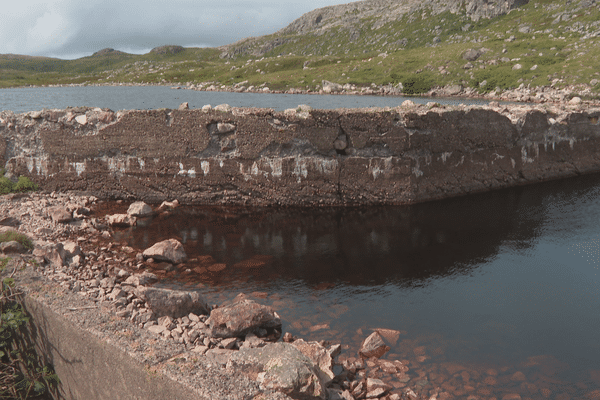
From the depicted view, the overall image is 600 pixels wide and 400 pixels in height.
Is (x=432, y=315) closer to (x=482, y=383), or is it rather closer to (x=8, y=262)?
(x=482, y=383)

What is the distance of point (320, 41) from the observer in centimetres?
9856

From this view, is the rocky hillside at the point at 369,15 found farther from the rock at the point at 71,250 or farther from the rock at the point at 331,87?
the rock at the point at 71,250

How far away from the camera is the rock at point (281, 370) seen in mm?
4426

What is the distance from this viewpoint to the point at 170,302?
275 inches

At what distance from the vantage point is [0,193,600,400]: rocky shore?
4.43 meters

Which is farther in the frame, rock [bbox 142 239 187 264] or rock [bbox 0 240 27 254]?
rock [bbox 142 239 187 264]

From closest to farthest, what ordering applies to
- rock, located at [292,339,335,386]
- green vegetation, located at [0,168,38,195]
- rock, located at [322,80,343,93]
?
1. rock, located at [292,339,335,386]
2. green vegetation, located at [0,168,38,195]
3. rock, located at [322,80,343,93]

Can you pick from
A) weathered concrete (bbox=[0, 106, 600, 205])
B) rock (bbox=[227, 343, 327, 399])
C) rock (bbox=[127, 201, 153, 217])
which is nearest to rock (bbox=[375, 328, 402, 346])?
rock (bbox=[227, 343, 327, 399])

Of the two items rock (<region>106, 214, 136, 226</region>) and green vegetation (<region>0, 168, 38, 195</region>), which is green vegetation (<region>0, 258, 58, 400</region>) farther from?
green vegetation (<region>0, 168, 38, 195</region>)

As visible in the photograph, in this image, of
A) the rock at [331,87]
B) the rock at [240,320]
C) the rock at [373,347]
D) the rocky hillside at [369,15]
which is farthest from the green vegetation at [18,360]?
the rocky hillside at [369,15]

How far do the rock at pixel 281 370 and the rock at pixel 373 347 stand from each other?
1692mm

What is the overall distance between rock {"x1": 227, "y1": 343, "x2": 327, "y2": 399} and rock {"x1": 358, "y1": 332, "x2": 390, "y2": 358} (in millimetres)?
1692

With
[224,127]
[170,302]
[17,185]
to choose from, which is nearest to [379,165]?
[224,127]

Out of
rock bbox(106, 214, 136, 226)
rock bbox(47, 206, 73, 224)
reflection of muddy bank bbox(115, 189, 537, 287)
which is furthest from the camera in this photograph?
rock bbox(106, 214, 136, 226)
